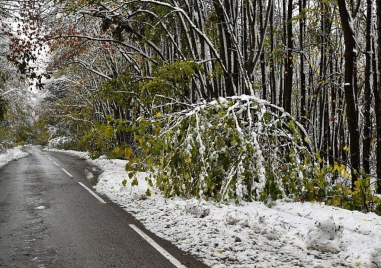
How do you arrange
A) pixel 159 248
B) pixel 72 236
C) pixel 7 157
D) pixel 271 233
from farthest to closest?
pixel 7 157 < pixel 72 236 < pixel 271 233 < pixel 159 248

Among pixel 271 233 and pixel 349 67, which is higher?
pixel 349 67

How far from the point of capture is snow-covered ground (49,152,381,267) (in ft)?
17.5

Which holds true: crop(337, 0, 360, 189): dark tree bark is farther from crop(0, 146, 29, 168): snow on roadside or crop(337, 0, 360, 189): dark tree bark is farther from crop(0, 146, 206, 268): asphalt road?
crop(0, 146, 29, 168): snow on roadside

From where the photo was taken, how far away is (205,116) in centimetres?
882

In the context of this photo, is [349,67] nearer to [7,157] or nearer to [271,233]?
[271,233]

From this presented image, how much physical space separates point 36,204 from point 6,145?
32377mm

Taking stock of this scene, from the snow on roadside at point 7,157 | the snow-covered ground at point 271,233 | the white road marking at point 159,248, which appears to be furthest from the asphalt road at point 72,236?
the snow on roadside at point 7,157

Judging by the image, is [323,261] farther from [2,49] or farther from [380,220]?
[2,49]

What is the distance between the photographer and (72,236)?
6.89 metres

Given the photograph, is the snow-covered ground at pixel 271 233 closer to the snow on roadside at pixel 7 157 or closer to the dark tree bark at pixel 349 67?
the dark tree bark at pixel 349 67

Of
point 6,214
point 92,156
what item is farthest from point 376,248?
point 92,156

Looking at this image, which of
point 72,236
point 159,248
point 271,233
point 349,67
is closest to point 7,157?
point 72,236

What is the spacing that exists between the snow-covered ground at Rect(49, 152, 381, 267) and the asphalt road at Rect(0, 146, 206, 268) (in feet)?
1.55

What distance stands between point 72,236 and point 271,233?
3.52 m
